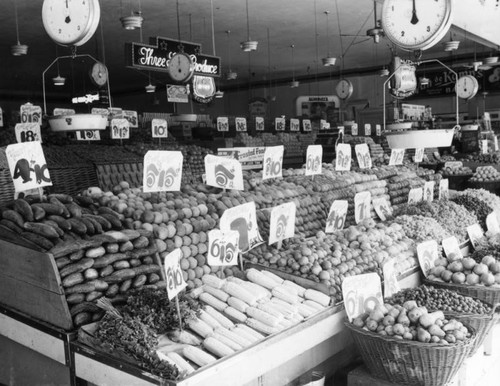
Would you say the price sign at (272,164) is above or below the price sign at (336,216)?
above

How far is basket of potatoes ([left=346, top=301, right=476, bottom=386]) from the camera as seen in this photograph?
2719 mm

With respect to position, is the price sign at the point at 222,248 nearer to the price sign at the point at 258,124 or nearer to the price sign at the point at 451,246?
the price sign at the point at 451,246

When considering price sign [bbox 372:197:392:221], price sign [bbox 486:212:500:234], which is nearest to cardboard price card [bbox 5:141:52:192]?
price sign [bbox 372:197:392:221]

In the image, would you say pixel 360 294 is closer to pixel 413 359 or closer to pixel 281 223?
pixel 413 359

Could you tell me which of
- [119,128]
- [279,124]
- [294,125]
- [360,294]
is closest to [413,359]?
[360,294]

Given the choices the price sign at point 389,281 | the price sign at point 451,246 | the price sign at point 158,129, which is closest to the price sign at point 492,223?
the price sign at point 451,246

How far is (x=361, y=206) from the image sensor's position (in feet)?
16.9

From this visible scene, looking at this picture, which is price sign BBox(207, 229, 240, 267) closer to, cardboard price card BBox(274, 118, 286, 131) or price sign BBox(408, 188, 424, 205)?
price sign BBox(408, 188, 424, 205)

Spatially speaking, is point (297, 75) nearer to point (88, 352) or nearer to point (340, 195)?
point (340, 195)

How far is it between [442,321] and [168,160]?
208cm

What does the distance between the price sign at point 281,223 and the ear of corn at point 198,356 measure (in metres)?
1.48

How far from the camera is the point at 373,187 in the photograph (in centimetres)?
587

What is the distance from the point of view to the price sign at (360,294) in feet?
10.5

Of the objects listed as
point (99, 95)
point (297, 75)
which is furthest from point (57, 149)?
point (297, 75)
